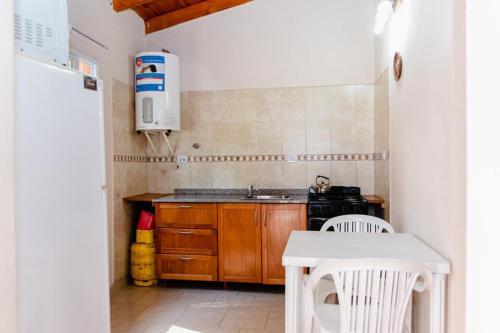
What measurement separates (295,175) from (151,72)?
184 cm

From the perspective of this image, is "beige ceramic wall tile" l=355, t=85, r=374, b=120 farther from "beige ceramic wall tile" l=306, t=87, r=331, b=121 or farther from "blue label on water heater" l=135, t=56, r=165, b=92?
"blue label on water heater" l=135, t=56, r=165, b=92

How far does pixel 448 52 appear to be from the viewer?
148 centimetres

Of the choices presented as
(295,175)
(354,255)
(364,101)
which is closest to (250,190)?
(295,175)

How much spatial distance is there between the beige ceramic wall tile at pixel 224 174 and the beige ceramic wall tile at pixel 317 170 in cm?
82

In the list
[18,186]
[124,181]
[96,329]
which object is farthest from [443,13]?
[124,181]

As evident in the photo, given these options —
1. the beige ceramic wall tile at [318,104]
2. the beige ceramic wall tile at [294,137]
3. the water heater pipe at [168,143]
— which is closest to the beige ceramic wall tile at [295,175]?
the beige ceramic wall tile at [294,137]

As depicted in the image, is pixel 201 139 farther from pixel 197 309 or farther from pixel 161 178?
pixel 197 309

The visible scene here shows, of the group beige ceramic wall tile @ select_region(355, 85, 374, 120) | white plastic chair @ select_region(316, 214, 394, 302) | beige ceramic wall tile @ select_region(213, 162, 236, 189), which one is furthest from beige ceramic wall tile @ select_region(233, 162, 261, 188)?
white plastic chair @ select_region(316, 214, 394, 302)

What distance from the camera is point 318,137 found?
3.79 meters

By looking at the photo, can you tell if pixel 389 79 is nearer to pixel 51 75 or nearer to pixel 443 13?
pixel 443 13

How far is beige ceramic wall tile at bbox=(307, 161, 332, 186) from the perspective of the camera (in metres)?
3.77

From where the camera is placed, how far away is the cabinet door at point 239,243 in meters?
3.31

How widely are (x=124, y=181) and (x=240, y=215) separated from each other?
124 centimetres

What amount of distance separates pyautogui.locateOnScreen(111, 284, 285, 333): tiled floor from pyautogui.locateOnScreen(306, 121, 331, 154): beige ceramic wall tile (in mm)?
1491
